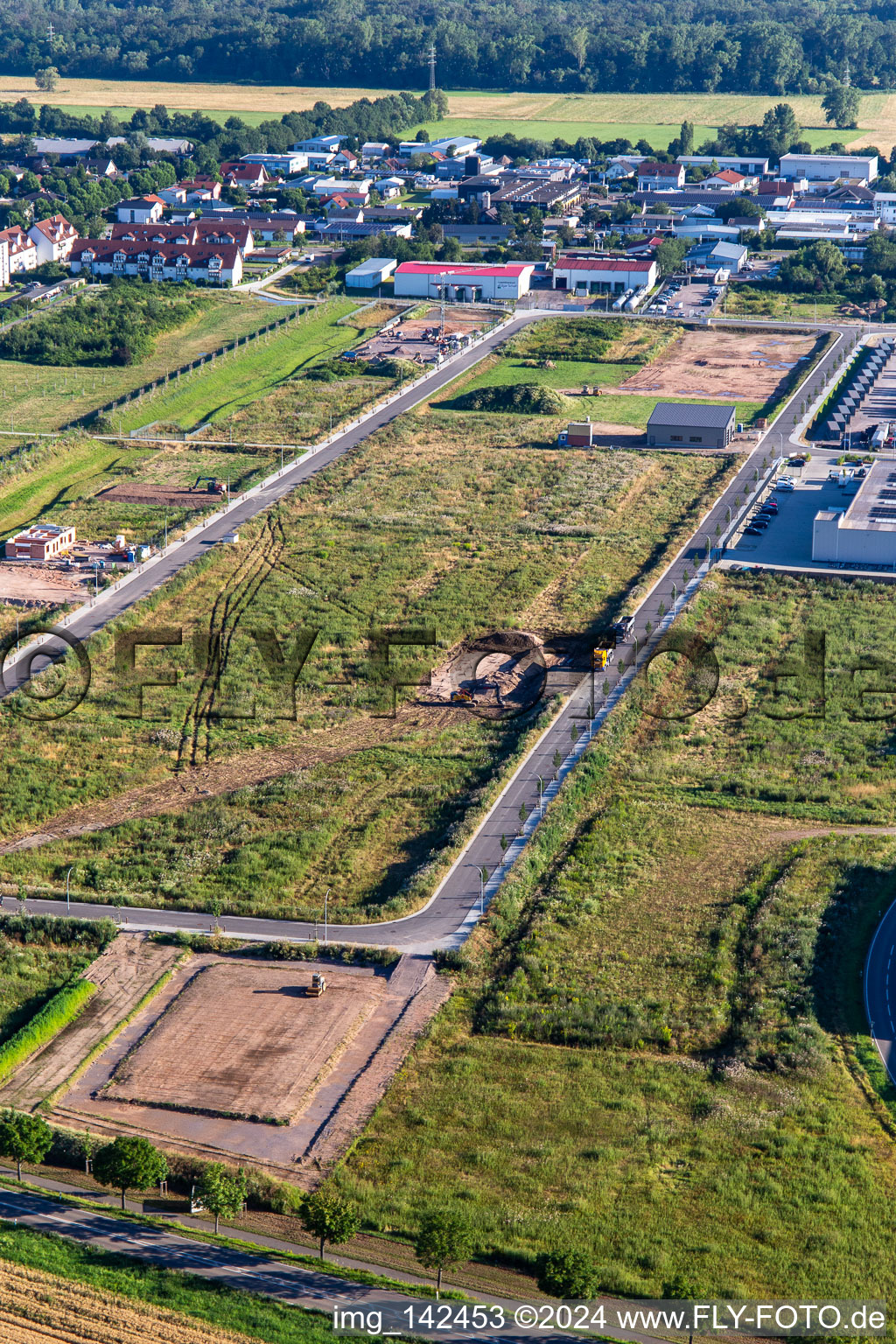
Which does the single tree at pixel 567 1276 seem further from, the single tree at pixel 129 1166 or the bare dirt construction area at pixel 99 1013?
the bare dirt construction area at pixel 99 1013

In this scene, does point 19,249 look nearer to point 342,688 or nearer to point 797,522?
A: point 797,522

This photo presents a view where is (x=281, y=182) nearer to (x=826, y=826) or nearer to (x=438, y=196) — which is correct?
(x=438, y=196)

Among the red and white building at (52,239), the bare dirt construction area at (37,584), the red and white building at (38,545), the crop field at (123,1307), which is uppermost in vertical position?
the red and white building at (52,239)

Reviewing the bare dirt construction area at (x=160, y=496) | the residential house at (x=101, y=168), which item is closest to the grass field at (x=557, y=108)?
the residential house at (x=101, y=168)

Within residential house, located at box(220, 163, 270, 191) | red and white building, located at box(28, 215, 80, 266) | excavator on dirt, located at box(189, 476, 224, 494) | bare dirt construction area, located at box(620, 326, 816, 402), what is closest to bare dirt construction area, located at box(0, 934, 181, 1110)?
excavator on dirt, located at box(189, 476, 224, 494)

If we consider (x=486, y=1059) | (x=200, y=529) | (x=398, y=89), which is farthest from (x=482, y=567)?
(x=398, y=89)

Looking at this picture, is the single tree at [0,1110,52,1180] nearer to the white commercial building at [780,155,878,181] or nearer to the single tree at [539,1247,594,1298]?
the single tree at [539,1247,594,1298]
